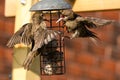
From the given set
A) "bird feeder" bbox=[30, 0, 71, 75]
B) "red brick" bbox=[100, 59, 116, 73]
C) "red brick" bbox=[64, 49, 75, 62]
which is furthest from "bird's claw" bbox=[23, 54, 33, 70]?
"red brick" bbox=[64, 49, 75, 62]

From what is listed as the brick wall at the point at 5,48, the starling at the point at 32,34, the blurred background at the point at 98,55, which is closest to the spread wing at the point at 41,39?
the starling at the point at 32,34

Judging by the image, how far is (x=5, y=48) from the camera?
4.09 metres

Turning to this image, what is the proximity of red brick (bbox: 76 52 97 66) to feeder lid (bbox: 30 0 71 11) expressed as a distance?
48.6 inches

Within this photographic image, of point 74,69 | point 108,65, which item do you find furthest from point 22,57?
point 74,69

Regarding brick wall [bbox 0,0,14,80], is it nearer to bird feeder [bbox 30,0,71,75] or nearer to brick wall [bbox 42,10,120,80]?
brick wall [bbox 42,10,120,80]

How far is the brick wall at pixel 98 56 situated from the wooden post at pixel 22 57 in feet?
2.96

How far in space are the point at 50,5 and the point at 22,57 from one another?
11.8 inches

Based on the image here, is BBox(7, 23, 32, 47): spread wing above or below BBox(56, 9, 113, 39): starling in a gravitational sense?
below

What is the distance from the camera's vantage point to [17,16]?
247 cm

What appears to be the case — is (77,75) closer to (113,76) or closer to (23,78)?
(113,76)

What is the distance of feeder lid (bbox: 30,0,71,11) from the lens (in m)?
2.27

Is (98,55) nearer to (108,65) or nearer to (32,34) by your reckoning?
Answer: (108,65)

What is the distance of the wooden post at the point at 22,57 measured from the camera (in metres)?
2.40

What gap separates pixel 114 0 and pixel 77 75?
1.39m
